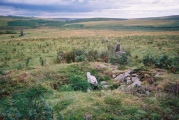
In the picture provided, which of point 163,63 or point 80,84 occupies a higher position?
point 163,63

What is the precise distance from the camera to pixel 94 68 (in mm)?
11609

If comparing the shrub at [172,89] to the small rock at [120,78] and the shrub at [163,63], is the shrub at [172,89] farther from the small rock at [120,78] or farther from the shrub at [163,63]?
the shrub at [163,63]

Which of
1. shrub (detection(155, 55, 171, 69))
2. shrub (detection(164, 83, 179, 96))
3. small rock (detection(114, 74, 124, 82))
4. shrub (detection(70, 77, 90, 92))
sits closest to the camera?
shrub (detection(164, 83, 179, 96))

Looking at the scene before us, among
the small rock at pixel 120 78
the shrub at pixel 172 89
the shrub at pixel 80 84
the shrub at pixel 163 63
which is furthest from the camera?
the shrub at pixel 163 63

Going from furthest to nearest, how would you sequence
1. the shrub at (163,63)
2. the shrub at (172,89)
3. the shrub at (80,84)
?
the shrub at (163,63)
the shrub at (80,84)
the shrub at (172,89)

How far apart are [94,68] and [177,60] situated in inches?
225

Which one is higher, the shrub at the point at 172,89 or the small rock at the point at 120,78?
the shrub at the point at 172,89

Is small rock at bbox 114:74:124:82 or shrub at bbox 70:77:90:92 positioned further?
small rock at bbox 114:74:124:82

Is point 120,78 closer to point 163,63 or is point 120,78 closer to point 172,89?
point 172,89

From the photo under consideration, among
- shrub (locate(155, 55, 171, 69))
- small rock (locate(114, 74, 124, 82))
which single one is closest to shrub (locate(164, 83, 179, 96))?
small rock (locate(114, 74, 124, 82))

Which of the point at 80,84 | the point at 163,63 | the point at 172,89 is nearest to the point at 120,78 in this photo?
the point at 80,84

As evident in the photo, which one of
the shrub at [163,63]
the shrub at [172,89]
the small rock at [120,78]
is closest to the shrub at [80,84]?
the small rock at [120,78]

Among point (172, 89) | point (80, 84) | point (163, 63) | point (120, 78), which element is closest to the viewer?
point (172, 89)

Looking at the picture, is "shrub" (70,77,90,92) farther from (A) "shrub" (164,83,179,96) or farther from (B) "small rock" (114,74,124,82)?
(A) "shrub" (164,83,179,96)
